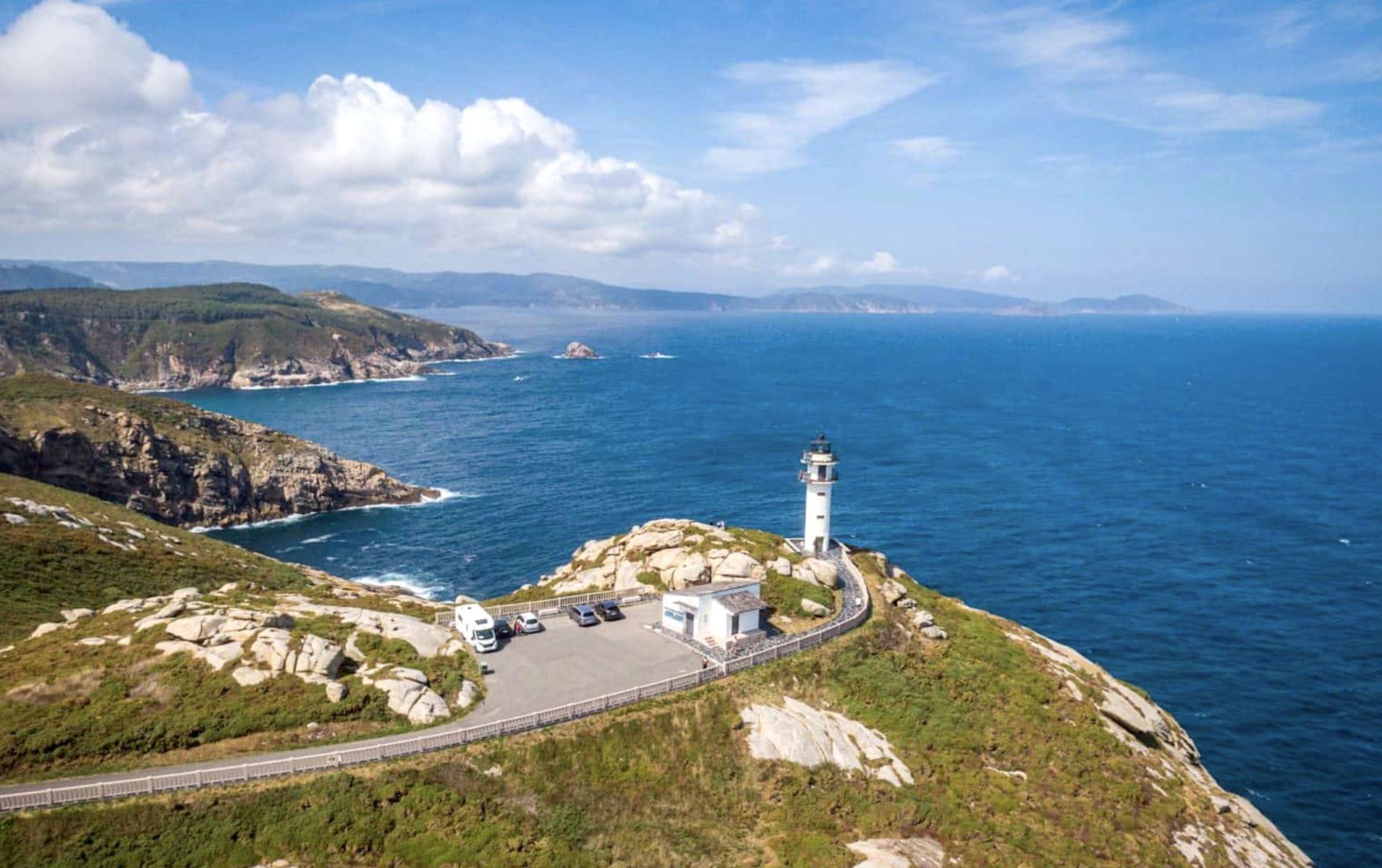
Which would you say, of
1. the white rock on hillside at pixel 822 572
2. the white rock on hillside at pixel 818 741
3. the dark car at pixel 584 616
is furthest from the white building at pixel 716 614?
the white rock on hillside at pixel 822 572

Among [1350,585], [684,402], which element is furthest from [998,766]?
[684,402]

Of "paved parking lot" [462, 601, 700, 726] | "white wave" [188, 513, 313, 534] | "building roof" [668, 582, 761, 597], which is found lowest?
"white wave" [188, 513, 313, 534]

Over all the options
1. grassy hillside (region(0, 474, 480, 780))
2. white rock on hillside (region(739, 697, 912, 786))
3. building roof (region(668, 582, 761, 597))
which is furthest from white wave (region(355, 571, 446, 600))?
white rock on hillside (region(739, 697, 912, 786))

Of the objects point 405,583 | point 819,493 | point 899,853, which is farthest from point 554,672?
point 405,583

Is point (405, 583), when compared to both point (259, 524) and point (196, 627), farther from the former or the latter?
point (196, 627)

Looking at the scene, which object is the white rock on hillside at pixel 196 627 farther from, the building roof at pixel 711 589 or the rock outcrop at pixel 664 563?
the building roof at pixel 711 589

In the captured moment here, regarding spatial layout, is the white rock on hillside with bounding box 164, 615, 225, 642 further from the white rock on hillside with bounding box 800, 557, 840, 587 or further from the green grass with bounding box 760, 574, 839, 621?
the white rock on hillside with bounding box 800, 557, 840, 587

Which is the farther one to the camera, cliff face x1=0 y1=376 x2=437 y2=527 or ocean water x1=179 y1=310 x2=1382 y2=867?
cliff face x1=0 y1=376 x2=437 y2=527
